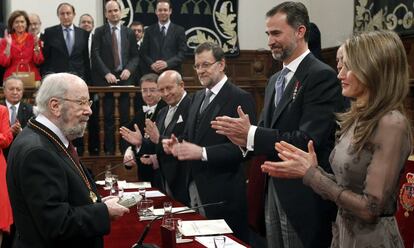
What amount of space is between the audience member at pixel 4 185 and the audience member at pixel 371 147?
11.3 feet

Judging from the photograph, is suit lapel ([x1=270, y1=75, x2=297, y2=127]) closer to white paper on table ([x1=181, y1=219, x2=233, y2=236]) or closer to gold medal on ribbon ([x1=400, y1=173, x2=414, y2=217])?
white paper on table ([x1=181, y1=219, x2=233, y2=236])

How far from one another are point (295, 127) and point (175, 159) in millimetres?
1769

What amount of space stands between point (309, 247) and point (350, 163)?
0.81 metres

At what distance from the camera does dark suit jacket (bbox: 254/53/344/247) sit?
2938 millimetres

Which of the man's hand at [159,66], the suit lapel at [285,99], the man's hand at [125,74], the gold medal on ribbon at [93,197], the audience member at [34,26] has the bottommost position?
the gold medal on ribbon at [93,197]

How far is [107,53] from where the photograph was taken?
7.54 metres

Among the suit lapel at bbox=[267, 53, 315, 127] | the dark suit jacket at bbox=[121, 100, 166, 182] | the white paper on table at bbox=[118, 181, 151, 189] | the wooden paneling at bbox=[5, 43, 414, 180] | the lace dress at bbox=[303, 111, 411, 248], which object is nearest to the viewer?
the lace dress at bbox=[303, 111, 411, 248]

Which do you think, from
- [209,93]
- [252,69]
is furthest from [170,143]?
[252,69]

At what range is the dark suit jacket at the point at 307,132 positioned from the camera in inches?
116

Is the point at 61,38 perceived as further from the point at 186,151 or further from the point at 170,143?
the point at 186,151

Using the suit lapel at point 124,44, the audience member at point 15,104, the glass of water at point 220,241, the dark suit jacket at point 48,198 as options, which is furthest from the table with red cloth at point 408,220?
the suit lapel at point 124,44

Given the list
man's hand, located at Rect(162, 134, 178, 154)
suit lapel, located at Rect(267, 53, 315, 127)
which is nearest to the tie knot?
man's hand, located at Rect(162, 134, 178, 154)

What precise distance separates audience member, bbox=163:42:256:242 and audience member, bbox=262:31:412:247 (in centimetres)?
160

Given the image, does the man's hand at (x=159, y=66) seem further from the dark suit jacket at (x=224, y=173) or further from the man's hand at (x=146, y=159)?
the dark suit jacket at (x=224, y=173)
